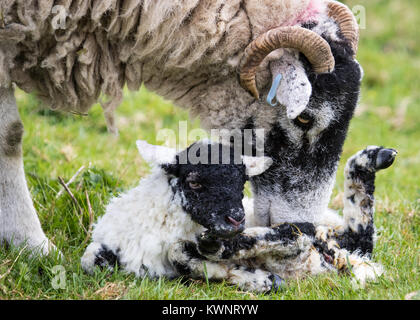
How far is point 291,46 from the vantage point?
3.56 meters

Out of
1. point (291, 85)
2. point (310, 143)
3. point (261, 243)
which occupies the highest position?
Answer: point (291, 85)

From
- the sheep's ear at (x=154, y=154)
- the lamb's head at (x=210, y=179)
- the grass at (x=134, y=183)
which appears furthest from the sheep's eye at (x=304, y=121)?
the sheep's ear at (x=154, y=154)

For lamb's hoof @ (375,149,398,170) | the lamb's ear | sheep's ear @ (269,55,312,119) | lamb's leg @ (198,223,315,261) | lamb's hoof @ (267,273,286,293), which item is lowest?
lamb's hoof @ (267,273,286,293)

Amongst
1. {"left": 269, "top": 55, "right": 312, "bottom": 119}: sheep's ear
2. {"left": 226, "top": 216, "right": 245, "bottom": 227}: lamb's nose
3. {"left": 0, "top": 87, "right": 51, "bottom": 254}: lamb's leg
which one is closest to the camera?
{"left": 226, "top": 216, "right": 245, "bottom": 227}: lamb's nose

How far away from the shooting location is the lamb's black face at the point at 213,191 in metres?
3.17

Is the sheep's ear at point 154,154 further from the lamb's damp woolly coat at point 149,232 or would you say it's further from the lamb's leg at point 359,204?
the lamb's leg at point 359,204

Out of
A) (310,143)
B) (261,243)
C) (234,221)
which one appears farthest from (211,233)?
(310,143)

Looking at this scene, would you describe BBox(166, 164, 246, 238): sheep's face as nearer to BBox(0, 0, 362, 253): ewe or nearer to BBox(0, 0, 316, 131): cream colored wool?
BBox(0, 0, 362, 253): ewe

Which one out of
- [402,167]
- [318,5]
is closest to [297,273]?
[318,5]

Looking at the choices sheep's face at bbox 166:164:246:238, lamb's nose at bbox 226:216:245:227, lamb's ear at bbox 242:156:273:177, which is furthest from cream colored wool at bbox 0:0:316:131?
lamb's nose at bbox 226:216:245:227

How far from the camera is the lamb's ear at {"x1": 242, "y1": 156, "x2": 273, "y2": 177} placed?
351 cm

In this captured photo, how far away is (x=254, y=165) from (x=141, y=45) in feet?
3.44

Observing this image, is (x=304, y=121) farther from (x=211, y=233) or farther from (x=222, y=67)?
(x=211, y=233)

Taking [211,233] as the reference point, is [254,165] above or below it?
above
